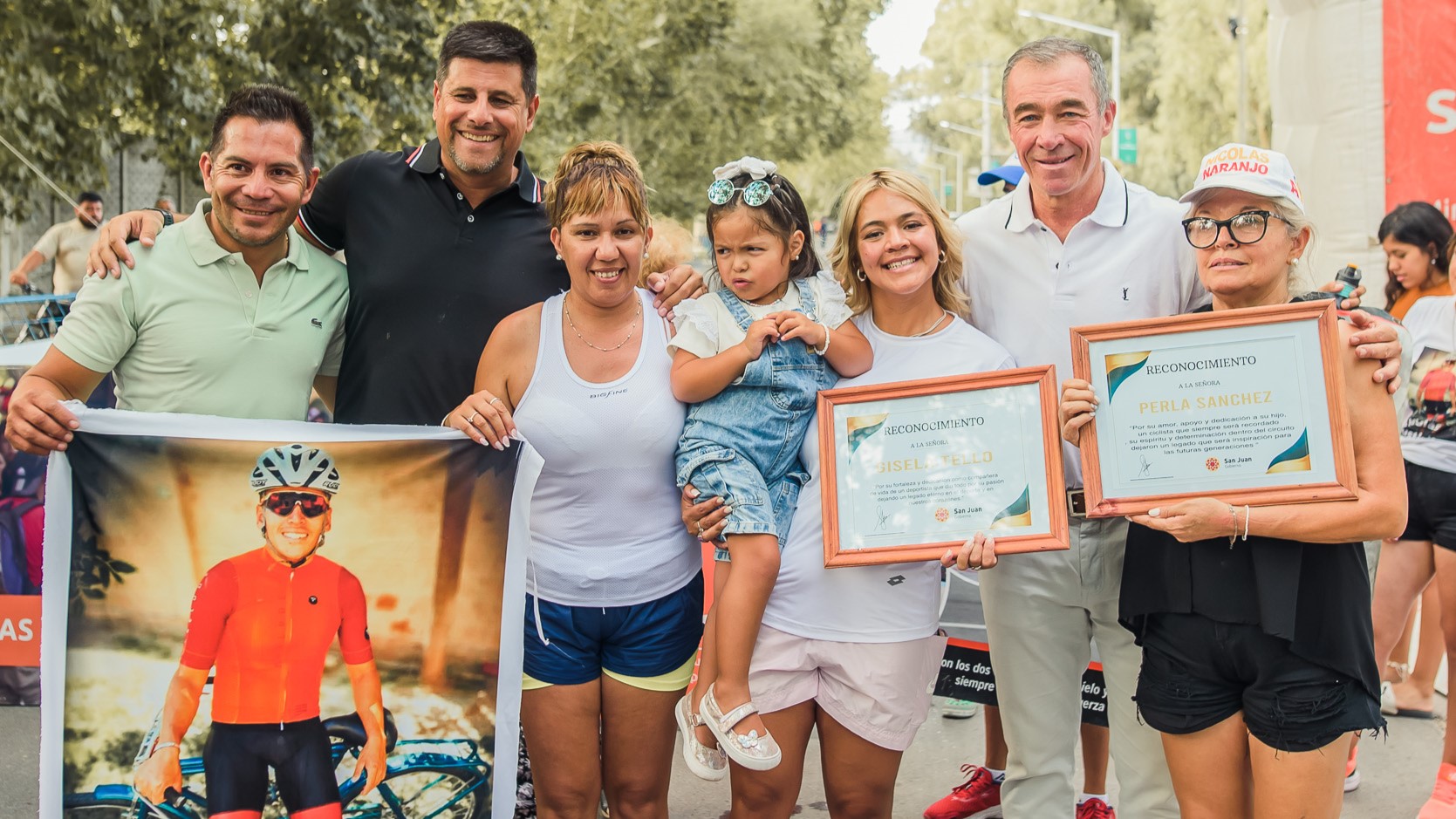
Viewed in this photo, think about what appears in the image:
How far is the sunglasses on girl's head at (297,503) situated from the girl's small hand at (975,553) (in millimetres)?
1684

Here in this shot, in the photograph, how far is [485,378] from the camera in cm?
348

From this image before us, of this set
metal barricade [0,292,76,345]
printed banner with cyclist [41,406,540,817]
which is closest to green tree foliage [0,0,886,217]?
metal barricade [0,292,76,345]

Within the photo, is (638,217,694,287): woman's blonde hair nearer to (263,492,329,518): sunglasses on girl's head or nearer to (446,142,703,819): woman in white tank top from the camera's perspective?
(446,142,703,819): woman in white tank top

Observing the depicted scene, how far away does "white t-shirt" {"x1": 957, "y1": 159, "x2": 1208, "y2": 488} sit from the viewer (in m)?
3.66

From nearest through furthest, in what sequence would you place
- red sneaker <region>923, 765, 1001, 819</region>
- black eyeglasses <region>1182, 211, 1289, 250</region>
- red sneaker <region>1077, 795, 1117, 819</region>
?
black eyeglasses <region>1182, 211, 1289, 250</region>, red sneaker <region>1077, 795, 1117, 819</region>, red sneaker <region>923, 765, 1001, 819</region>

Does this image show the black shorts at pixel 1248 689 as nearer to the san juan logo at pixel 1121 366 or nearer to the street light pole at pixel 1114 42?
the san juan logo at pixel 1121 366

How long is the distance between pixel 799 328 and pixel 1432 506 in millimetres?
3400

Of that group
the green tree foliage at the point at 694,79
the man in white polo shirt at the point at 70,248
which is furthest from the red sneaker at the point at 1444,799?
the green tree foliage at the point at 694,79

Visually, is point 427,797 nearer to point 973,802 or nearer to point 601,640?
point 601,640

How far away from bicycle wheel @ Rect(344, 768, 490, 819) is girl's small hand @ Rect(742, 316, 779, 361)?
1418mm

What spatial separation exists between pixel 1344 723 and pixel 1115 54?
35.7m

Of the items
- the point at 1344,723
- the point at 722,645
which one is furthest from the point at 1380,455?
the point at 722,645

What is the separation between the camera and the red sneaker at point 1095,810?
4.49m

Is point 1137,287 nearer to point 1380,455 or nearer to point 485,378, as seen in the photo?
point 1380,455
